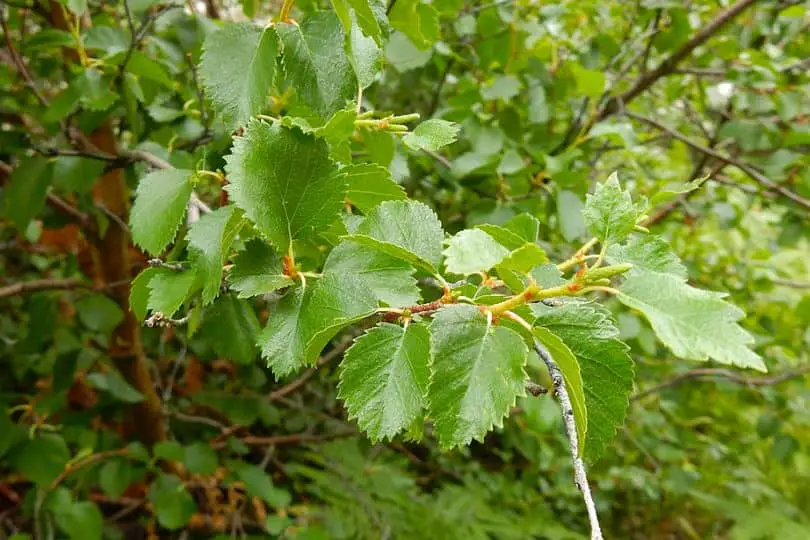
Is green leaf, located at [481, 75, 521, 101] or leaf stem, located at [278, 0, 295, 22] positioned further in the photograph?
green leaf, located at [481, 75, 521, 101]

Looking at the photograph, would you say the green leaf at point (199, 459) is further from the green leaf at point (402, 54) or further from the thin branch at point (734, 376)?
the thin branch at point (734, 376)

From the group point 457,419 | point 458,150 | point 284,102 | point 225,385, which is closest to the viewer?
point 457,419

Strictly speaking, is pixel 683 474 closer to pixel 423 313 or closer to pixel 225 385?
pixel 225 385

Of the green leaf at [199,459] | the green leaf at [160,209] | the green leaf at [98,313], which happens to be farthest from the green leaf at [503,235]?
the green leaf at [199,459]

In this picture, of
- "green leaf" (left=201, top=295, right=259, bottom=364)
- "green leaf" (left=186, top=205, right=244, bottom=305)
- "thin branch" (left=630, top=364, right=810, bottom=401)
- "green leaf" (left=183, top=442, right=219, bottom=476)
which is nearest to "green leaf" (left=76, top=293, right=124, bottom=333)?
"green leaf" (left=183, top=442, right=219, bottom=476)

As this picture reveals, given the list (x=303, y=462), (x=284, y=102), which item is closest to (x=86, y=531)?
(x=303, y=462)

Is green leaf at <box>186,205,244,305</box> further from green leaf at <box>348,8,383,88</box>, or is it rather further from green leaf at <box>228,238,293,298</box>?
green leaf at <box>348,8,383,88</box>
